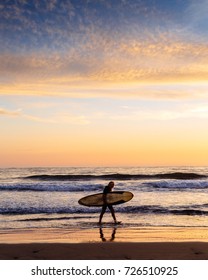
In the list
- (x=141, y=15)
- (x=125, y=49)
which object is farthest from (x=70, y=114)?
(x=141, y=15)

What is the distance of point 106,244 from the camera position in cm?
736

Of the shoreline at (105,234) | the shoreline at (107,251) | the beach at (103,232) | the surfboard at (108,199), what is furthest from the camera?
the surfboard at (108,199)

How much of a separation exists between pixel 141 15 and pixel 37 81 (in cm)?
393

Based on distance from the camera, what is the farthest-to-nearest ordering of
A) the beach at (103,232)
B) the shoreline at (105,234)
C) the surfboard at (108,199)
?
the surfboard at (108,199) → the shoreline at (105,234) → the beach at (103,232)

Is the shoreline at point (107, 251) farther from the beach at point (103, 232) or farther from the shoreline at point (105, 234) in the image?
the shoreline at point (105, 234)

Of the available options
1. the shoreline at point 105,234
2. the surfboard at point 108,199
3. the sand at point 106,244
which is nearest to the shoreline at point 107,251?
the sand at point 106,244

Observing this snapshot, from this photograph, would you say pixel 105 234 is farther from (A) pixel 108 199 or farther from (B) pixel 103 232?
(A) pixel 108 199

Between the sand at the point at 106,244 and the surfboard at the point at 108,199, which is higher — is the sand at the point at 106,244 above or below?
below

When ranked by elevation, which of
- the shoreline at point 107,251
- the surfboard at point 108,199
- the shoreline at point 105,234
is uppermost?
the surfboard at point 108,199

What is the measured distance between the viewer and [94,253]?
261 inches

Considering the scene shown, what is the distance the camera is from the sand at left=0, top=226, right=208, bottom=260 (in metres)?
6.46

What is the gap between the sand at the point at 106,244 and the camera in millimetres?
6465

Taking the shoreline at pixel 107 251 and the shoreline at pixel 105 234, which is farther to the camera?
the shoreline at pixel 105 234
